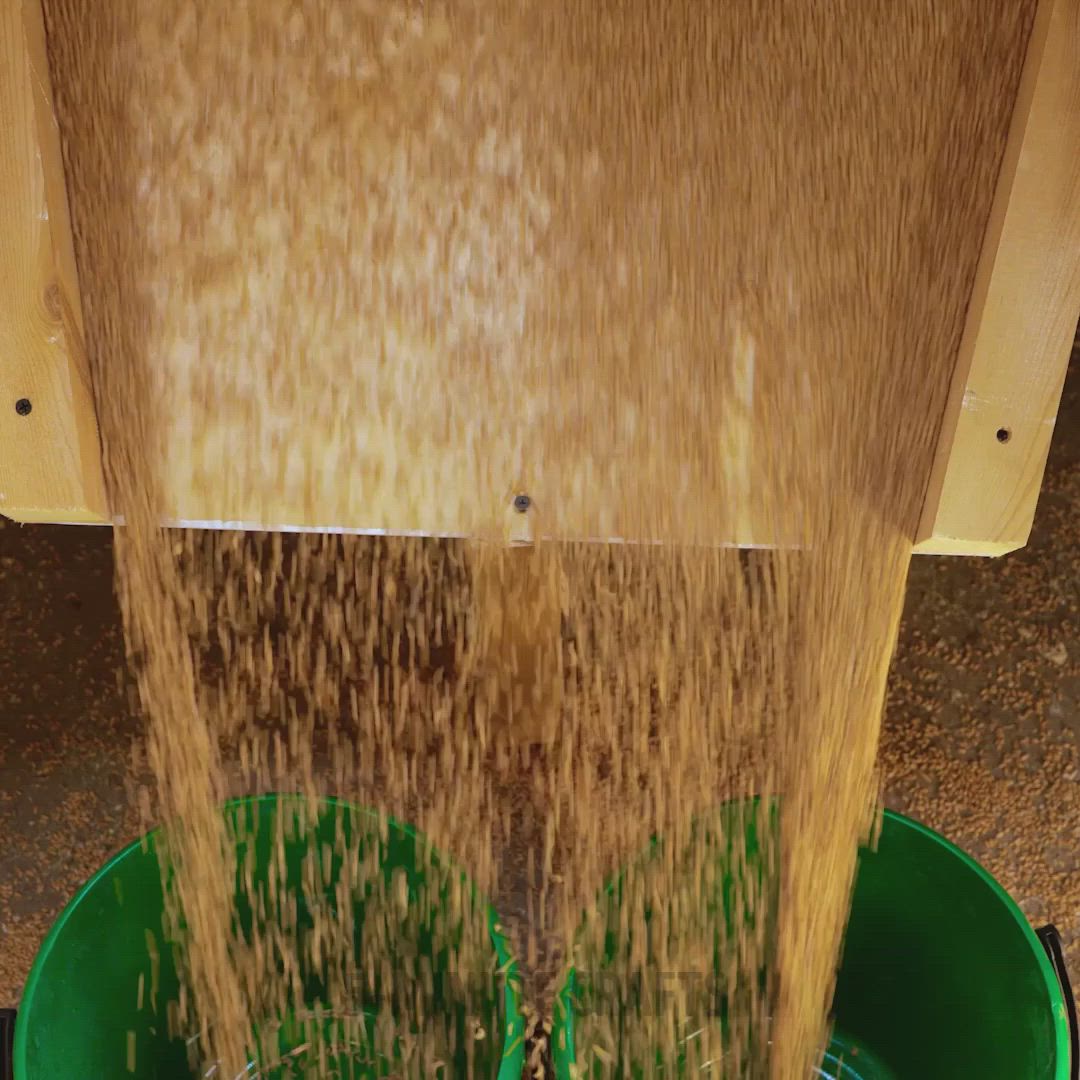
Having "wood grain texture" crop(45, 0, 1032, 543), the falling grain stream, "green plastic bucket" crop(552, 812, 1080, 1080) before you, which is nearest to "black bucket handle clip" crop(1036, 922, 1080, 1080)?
"green plastic bucket" crop(552, 812, 1080, 1080)

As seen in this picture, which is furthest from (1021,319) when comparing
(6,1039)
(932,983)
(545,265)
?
(6,1039)

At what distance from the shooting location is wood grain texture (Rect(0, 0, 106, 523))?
795 mm

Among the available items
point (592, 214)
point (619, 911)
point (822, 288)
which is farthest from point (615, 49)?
point (619, 911)

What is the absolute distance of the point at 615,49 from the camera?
837 mm

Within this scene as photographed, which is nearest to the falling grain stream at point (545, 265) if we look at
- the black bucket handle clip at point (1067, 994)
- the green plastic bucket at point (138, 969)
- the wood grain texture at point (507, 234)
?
the wood grain texture at point (507, 234)

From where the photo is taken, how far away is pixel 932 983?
3.67 ft

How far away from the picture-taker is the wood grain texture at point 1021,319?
795 mm

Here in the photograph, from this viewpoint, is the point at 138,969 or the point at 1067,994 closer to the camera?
the point at 1067,994

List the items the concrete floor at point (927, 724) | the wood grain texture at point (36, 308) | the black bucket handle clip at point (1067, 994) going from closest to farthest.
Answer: the wood grain texture at point (36, 308), the black bucket handle clip at point (1067, 994), the concrete floor at point (927, 724)

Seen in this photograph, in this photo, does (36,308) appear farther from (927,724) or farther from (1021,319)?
(927,724)

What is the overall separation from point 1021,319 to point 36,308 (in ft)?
2.47

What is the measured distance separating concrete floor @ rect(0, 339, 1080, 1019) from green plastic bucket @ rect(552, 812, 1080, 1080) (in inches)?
11.4

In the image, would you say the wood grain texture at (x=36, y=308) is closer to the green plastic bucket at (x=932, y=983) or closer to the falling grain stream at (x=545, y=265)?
the falling grain stream at (x=545, y=265)

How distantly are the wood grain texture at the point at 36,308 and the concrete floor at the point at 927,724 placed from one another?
0.61 meters
